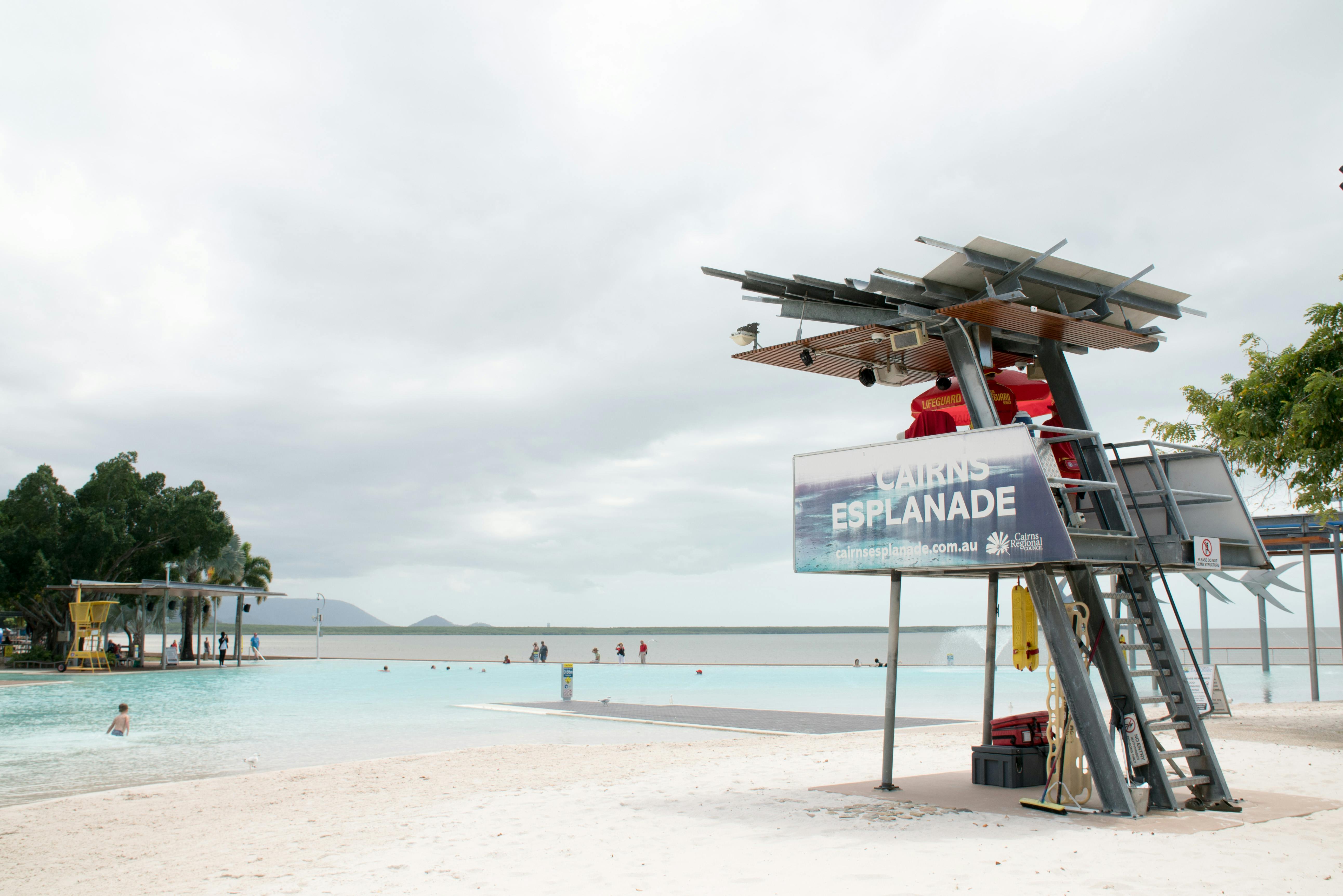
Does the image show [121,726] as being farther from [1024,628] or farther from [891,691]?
[1024,628]

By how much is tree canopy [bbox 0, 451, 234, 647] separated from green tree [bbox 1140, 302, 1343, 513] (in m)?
55.5

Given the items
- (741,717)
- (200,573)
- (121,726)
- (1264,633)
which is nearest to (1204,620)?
(1264,633)

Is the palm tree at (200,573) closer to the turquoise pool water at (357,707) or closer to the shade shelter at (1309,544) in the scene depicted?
the turquoise pool water at (357,707)

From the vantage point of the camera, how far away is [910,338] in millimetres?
10211

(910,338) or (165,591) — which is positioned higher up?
(910,338)

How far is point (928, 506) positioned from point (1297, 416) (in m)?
8.35

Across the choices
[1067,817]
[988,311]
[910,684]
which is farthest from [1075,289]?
[910,684]

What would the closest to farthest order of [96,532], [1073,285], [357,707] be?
1. [1073,285]
2. [357,707]
3. [96,532]

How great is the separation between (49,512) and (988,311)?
59463mm

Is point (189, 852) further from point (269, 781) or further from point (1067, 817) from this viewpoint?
point (1067, 817)

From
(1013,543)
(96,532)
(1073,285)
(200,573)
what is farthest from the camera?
(200,573)

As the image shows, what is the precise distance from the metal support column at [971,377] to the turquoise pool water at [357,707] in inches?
466

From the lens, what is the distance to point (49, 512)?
55.1 metres

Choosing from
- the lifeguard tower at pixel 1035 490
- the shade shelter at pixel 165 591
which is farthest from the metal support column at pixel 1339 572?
the shade shelter at pixel 165 591
